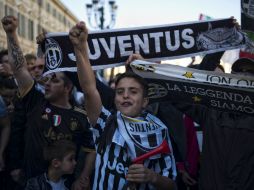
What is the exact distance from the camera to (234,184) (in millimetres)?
2785

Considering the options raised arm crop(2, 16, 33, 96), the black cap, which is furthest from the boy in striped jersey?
raised arm crop(2, 16, 33, 96)

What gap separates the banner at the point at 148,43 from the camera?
3.42 meters

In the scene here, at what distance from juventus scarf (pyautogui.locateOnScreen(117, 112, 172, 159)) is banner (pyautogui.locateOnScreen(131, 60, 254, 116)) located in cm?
42

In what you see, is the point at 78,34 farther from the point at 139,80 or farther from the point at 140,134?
the point at 140,134

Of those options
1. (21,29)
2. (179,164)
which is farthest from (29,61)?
(21,29)

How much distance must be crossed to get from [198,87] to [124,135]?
0.71m

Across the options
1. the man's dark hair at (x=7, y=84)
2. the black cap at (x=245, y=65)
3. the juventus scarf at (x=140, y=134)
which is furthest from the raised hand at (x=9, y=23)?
the black cap at (x=245, y=65)

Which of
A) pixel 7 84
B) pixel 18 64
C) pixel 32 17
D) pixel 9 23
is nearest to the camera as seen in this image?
pixel 9 23

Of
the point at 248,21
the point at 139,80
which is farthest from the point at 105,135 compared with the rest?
the point at 248,21

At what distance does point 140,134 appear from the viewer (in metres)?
2.61

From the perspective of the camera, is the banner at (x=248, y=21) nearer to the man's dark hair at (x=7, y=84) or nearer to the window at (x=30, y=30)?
the man's dark hair at (x=7, y=84)

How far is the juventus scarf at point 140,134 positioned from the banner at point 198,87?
42cm

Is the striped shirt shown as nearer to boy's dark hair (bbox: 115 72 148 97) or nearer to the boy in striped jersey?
the boy in striped jersey

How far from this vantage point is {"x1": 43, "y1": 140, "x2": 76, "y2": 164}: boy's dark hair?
10.9 feet
